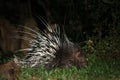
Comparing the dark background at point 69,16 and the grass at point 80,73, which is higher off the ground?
the dark background at point 69,16

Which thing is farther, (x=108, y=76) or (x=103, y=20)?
(x=103, y=20)

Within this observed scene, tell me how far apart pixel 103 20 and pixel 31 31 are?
2259 millimetres

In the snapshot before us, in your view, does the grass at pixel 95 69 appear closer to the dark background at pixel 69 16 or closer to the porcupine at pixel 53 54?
the porcupine at pixel 53 54

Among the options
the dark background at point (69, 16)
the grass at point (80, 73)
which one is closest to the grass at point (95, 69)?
the grass at point (80, 73)

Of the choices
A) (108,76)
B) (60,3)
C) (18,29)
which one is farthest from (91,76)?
(60,3)

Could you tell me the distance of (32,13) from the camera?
1410 centimetres

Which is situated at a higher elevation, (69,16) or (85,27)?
(69,16)

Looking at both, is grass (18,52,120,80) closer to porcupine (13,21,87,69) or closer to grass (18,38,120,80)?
grass (18,38,120,80)

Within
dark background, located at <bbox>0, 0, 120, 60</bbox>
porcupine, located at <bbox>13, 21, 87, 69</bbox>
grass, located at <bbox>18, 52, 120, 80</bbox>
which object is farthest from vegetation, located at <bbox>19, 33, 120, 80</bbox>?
dark background, located at <bbox>0, 0, 120, 60</bbox>

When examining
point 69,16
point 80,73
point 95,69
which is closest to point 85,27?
point 69,16

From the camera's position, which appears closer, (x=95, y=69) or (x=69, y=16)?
(x=95, y=69)

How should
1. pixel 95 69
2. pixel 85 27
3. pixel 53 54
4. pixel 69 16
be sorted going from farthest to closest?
pixel 69 16 → pixel 85 27 → pixel 53 54 → pixel 95 69

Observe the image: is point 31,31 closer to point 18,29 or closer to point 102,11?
point 18,29

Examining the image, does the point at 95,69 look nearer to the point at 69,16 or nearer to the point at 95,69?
the point at 95,69
